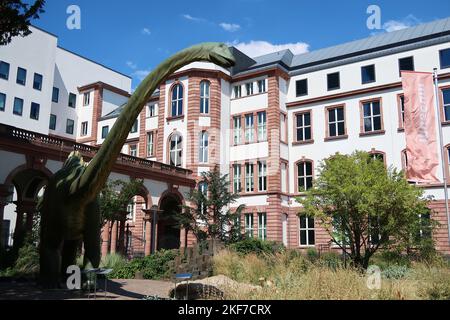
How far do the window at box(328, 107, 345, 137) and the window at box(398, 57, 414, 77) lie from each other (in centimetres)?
452

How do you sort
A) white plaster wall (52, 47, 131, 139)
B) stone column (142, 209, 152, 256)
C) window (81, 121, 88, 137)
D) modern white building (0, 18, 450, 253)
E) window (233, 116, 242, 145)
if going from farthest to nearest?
window (81, 121, 88, 137) < white plaster wall (52, 47, 131, 139) < window (233, 116, 242, 145) < modern white building (0, 18, 450, 253) < stone column (142, 209, 152, 256)

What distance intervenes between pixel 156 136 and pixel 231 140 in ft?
21.4

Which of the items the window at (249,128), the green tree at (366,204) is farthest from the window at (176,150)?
the green tree at (366,204)

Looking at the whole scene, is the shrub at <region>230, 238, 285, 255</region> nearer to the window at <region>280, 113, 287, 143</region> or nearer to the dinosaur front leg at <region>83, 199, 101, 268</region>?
the dinosaur front leg at <region>83, 199, 101, 268</region>

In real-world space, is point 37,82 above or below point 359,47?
above

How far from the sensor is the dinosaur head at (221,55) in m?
7.03

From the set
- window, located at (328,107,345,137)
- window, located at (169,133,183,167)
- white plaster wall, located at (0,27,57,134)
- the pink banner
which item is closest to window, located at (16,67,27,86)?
white plaster wall, located at (0,27,57,134)

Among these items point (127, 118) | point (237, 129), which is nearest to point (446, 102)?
point (237, 129)

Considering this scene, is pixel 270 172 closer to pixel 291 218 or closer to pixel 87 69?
pixel 291 218

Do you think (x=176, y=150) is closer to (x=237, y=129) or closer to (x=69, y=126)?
(x=237, y=129)

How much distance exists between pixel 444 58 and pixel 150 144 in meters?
21.5

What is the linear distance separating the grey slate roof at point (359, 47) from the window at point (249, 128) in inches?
149

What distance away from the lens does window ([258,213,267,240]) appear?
103ft

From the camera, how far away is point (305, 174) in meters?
32.4
